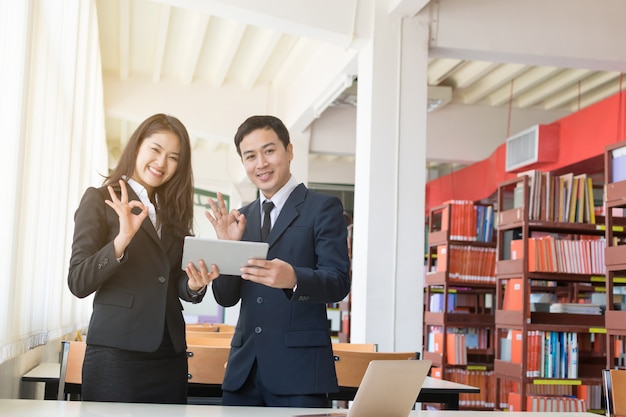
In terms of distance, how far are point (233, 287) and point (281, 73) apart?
7305 mm

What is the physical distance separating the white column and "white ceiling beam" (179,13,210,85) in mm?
2561

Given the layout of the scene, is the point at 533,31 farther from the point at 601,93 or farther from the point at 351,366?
the point at 601,93

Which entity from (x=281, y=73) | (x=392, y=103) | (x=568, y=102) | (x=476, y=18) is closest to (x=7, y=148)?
(x=392, y=103)

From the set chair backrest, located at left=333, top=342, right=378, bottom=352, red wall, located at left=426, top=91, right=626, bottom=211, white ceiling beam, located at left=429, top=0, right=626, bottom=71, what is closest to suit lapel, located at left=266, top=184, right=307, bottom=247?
chair backrest, located at left=333, top=342, right=378, bottom=352

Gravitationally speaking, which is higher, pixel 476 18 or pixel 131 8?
pixel 131 8

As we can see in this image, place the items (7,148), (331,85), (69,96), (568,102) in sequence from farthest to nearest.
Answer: (568,102) → (331,85) → (69,96) → (7,148)

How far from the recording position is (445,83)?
9.43 m

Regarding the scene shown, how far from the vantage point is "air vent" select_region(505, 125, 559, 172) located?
8.82 meters

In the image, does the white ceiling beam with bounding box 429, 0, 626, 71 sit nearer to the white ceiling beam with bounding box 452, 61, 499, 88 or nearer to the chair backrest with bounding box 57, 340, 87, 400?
the white ceiling beam with bounding box 452, 61, 499, 88

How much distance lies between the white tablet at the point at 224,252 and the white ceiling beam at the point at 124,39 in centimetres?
592

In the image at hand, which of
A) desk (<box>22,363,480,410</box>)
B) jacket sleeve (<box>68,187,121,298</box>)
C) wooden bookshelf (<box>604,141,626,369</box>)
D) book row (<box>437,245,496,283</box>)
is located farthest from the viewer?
book row (<box>437,245,496,283</box>)

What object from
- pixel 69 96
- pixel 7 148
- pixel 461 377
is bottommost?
pixel 461 377

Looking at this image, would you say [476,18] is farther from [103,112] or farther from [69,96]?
[103,112]

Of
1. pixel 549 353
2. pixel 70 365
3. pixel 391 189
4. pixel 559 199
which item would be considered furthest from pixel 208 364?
pixel 559 199
